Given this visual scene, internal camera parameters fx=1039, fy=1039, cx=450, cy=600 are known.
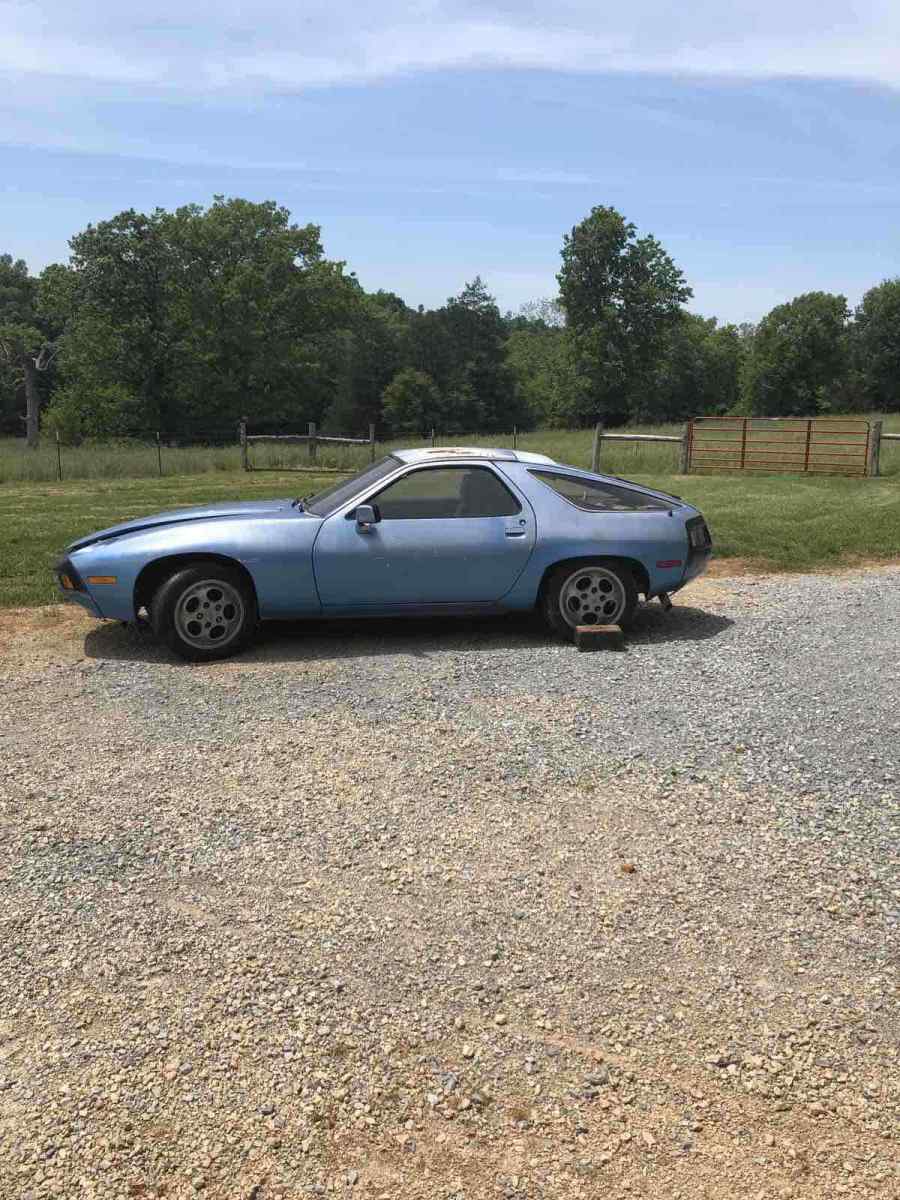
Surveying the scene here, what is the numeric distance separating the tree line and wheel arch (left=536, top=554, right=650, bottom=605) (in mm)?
43930

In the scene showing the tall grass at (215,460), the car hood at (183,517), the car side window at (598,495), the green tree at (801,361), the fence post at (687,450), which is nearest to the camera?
the car hood at (183,517)

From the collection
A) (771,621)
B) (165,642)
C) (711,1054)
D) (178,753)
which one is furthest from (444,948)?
(771,621)

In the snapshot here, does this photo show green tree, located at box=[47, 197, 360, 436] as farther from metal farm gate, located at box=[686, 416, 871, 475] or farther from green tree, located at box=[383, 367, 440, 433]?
metal farm gate, located at box=[686, 416, 871, 475]

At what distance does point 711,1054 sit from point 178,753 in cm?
310

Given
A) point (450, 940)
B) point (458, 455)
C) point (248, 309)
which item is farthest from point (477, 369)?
point (450, 940)

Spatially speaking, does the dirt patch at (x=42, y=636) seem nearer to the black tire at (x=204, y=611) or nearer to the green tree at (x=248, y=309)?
the black tire at (x=204, y=611)

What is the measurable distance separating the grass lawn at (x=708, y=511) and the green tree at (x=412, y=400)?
148 feet

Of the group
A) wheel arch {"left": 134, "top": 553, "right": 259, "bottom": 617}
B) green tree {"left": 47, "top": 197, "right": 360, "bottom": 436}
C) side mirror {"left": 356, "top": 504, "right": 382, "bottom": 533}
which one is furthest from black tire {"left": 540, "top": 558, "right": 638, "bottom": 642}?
green tree {"left": 47, "top": 197, "right": 360, "bottom": 436}

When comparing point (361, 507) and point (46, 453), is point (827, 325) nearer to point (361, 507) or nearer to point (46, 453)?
point (46, 453)

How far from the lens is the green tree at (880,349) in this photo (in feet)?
250

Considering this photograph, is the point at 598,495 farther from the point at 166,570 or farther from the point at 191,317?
the point at 191,317

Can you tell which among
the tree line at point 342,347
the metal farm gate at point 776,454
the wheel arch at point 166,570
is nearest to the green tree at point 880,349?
the tree line at point 342,347

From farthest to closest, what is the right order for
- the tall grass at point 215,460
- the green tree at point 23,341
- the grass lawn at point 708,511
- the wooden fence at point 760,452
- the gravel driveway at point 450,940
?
the green tree at point 23,341 → the tall grass at point 215,460 → the wooden fence at point 760,452 → the grass lawn at point 708,511 → the gravel driveway at point 450,940

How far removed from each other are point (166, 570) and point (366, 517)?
1.39 m
